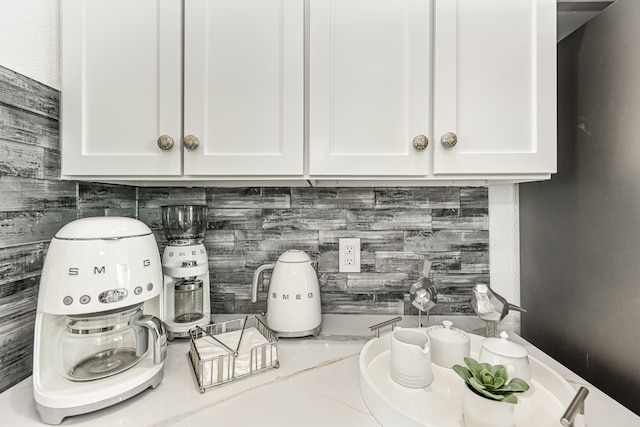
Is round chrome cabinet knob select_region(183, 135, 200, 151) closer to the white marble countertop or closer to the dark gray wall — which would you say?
the white marble countertop

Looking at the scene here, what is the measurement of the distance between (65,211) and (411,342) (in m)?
1.07

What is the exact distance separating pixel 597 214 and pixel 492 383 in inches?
23.1

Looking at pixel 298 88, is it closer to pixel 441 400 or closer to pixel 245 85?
pixel 245 85

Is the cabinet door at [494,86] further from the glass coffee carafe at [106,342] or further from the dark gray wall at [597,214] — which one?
the glass coffee carafe at [106,342]

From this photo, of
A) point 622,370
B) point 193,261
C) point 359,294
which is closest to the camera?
point 622,370

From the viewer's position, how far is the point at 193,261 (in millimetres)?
938

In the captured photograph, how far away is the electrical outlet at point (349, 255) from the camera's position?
117 centimetres

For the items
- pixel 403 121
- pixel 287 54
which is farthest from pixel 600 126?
pixel 287 54

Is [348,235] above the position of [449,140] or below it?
below

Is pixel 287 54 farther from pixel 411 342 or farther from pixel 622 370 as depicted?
pixel 622 370

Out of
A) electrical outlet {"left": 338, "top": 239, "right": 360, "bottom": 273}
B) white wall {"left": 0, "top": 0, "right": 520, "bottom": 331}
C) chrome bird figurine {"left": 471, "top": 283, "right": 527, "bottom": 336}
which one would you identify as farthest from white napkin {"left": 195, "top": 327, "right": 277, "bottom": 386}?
white wall {"left": 0, "top": 0, "right": 520, "bottom": 331}

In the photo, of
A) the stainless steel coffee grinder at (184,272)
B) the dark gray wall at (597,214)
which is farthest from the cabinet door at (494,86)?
the stainless steel coffee grinder at (184,272)

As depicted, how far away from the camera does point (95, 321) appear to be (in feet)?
2.29

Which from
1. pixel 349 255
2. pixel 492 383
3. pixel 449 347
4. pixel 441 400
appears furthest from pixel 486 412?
pixel 349 255
